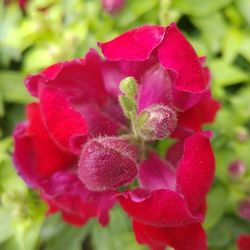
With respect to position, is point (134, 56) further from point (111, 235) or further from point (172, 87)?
point (111, 235)

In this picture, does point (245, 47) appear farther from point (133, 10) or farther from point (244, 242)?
point (244, 242)

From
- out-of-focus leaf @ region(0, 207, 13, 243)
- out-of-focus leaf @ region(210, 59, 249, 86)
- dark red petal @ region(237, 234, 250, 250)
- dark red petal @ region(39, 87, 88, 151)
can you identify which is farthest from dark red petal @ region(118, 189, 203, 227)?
out-of-focus leaf @ region(210, 59, 249, 86)

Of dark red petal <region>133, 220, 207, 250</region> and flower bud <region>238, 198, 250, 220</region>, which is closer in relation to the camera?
dark red petal <region>133, 220, 207, 250</region>

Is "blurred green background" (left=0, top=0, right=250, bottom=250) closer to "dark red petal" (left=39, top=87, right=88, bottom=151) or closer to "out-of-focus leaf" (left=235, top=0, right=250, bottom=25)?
"out-of-focus leaf" (left=235, top=0, right=250, bottom=25)

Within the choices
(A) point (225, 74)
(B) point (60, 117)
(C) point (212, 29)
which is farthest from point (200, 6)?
(B) point (60, 117)

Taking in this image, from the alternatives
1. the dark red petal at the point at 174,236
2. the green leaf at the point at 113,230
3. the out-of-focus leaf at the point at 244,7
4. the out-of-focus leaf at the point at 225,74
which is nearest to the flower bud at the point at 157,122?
the dark red petal at the point at 174,236

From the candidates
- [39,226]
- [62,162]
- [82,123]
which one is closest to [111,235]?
[39,226]

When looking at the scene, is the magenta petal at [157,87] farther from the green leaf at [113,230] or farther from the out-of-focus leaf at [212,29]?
the out-of-focus leaf at [212,29]
